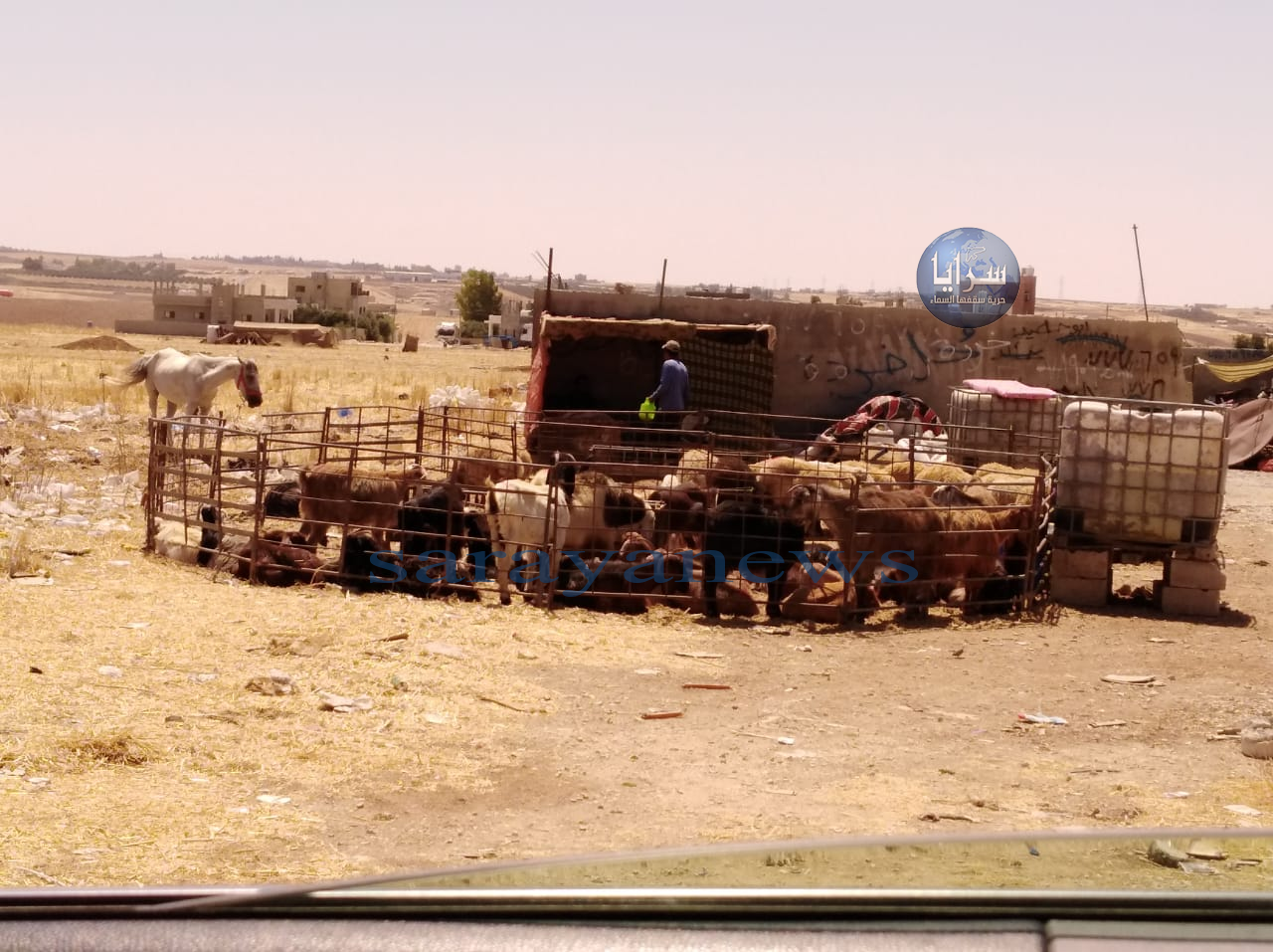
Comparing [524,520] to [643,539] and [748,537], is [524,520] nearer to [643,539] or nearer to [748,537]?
[643,539]

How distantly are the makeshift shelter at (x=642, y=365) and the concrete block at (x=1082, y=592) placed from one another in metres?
6.82

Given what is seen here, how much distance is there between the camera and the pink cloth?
56.1 ft

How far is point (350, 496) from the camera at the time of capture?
1168 cm

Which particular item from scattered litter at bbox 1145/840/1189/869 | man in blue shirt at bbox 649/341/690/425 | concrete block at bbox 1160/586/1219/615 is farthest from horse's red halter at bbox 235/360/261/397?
scattered litter at bbox 1145/840/1189/869

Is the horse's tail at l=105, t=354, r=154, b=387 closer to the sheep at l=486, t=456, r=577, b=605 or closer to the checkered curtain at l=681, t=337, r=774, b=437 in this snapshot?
the checkered curtain at l=681, t=337, r=774, b=437

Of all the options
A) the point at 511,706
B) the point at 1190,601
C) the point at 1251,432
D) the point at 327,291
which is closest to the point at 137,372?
the point at 511,706

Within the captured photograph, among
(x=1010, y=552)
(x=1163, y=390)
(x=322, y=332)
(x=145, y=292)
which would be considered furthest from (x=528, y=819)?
(x=145, y=292)

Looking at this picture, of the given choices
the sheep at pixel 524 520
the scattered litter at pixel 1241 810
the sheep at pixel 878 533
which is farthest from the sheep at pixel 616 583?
the scattered litter at pixel 1241 810

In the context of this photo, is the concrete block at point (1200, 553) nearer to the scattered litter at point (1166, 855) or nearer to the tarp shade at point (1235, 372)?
the scattered litter at point (1166, 855)

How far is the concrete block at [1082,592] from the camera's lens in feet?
39.5

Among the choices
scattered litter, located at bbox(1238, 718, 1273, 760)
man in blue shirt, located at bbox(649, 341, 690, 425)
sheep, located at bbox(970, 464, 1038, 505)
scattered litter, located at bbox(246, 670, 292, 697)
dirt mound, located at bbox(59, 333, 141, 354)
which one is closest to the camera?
scattered litter, located at bbox(1238, 718, 1273, 760)

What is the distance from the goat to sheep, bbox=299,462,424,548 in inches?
105

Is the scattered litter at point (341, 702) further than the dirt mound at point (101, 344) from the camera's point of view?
No

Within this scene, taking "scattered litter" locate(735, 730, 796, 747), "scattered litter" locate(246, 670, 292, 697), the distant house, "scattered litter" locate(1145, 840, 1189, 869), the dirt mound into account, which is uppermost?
the distant house
